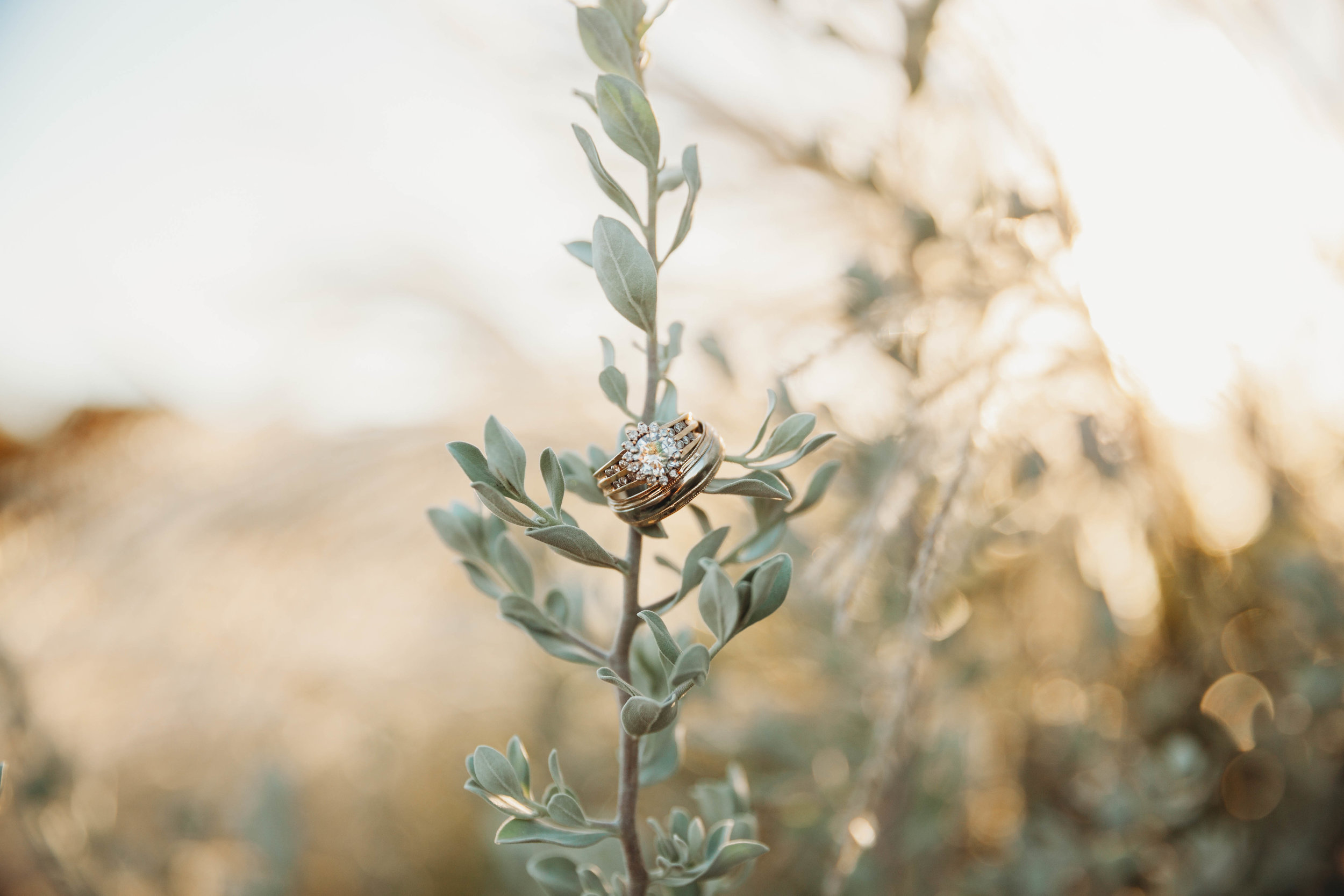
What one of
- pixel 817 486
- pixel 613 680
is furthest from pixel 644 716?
pixel 817 486

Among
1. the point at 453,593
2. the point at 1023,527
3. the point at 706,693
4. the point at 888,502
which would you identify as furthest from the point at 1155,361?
the point at 453,593

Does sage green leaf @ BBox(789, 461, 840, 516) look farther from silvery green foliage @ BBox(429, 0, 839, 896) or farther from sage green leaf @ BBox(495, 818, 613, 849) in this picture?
sage green leaf @ BBox(495, 818, 613, 849)

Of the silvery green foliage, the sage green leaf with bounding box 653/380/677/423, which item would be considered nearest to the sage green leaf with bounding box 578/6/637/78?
the silvery green foliage

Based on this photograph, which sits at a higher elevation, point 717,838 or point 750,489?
point 750,489

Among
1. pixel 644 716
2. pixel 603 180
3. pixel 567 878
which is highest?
pixel 603 180

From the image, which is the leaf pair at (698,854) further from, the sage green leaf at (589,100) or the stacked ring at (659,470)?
the sage green leaf at (589,100)

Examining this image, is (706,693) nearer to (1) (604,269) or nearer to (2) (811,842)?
(2) (811,842)

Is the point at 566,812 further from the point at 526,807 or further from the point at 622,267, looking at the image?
the point at 622,267
